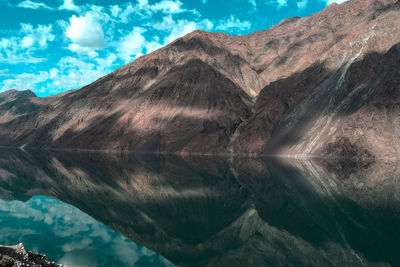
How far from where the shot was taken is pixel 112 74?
182 metres

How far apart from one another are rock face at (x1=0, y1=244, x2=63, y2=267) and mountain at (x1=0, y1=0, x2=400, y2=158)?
78.3 metres

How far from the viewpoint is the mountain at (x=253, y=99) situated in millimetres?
84812

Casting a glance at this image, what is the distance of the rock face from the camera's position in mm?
7578

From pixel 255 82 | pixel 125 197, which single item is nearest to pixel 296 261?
pixel 125 197

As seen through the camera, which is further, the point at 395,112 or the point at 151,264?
the point at 395,112

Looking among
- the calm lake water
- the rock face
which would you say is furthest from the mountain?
the rock face

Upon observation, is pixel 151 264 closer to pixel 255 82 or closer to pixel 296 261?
pixel 296 261

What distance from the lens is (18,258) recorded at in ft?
27.1

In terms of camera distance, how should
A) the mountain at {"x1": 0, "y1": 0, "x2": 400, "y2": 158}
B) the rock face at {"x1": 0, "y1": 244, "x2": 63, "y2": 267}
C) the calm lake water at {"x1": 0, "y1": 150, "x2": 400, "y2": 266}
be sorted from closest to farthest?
the rock face at {"x1": 0, "y1": 244, "x2": 63, "y2": 267}, the calm lake water at {"x1": 0, "y1": 150, "x2": 400, "y2": 266}, the mountain at {"x1": 0, "y1": 0, "x2": 400, "y2": 158}

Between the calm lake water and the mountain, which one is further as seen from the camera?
the mountain

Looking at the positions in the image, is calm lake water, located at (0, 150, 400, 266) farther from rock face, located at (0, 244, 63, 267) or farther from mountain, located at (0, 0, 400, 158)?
mountain, located at (0, 0, 400, 158)

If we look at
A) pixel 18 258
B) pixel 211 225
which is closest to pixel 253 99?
pixel 211 225

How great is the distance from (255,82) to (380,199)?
467 feet

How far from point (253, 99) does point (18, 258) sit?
145m
